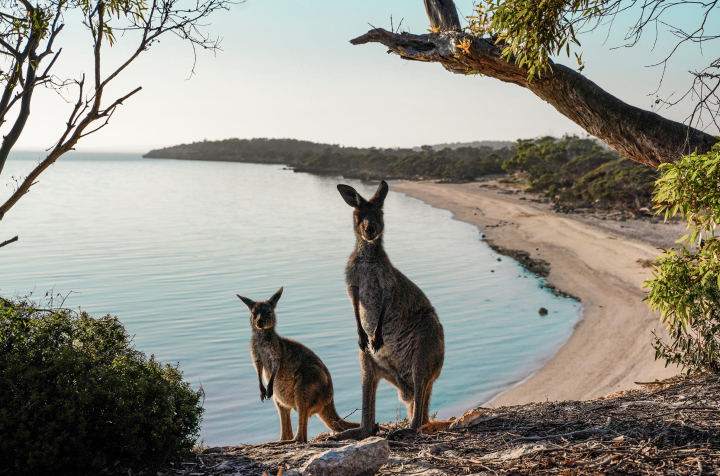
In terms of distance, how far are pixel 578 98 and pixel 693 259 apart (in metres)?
2.00

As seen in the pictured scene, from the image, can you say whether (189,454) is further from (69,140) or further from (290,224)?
(290,224)

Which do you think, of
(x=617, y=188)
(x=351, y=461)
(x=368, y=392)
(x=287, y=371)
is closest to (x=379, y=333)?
(x=368, y=392)

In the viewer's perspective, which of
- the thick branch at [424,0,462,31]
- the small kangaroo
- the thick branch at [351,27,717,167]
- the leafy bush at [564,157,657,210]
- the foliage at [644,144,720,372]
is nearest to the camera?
the foliage at [644,144,720,372]

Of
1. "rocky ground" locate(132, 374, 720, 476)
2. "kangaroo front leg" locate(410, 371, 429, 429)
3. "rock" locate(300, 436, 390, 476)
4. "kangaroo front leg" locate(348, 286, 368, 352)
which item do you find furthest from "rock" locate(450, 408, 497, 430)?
"rock" locate(300, 436, 390, 476)

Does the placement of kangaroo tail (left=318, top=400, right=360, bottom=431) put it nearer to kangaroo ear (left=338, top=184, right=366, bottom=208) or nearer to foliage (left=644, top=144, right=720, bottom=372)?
kangaroo ear (left=338, top=184, right=366, bottom=208)

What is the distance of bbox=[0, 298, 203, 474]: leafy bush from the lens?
152 inches

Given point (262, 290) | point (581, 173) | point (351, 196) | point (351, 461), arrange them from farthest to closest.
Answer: point (581, 173), point (262, 290), point (351, 196), point (351, 461)

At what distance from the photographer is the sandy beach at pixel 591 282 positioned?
1206 cm

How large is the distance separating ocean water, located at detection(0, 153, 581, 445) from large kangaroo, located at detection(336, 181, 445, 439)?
17.6 ft

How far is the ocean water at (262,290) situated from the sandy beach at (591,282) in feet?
2.49

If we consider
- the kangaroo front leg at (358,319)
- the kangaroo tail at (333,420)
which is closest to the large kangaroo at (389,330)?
the kangaroo front leg at (358,319)

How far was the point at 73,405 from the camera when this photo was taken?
157 inches

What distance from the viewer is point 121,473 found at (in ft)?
13.6

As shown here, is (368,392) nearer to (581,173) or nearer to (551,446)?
(551,446)
